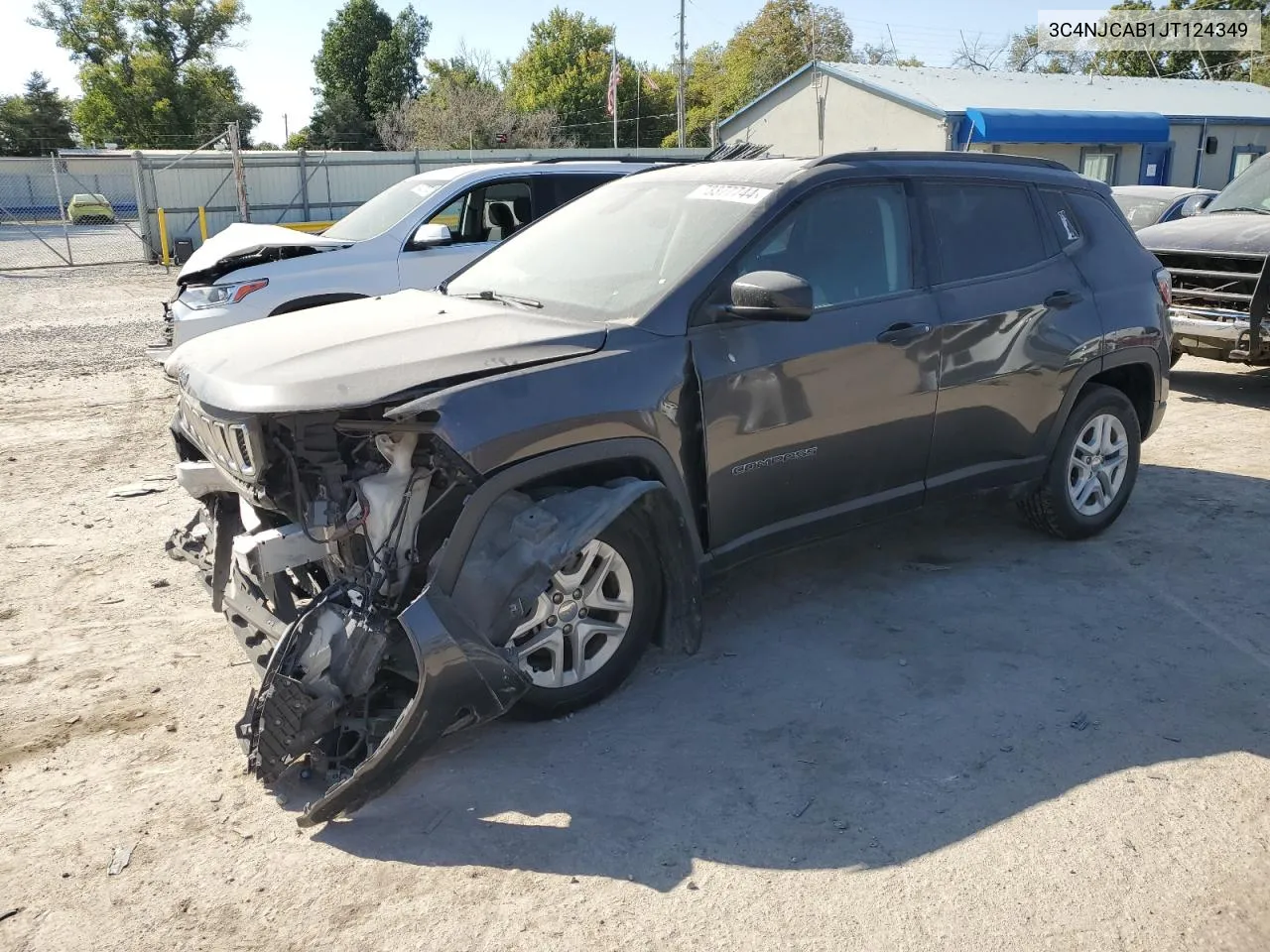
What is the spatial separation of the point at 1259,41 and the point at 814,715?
194 ft

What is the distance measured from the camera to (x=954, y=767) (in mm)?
3508

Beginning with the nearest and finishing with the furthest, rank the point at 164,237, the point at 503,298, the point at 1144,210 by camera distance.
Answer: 1. the point at 503,298
2. the point at 1144,210
3. the point at 164,237

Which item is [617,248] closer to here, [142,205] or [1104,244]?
[1104,244]

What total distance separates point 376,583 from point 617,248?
1902 millimetres

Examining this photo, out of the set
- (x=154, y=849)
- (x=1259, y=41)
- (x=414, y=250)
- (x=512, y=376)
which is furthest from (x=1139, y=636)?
(x=1259, y=41)

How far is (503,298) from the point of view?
14.7ft

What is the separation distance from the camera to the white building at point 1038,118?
94.8ft

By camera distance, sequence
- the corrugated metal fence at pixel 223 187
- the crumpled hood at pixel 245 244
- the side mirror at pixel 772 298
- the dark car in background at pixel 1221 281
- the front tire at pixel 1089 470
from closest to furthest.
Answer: the side mirror at pixel 772 298, the front tire at pixel 1089 470, the crumpled hood at pixel 245 244, the dark car in background at pixel 1221 281, the corrugated metal fence at pixel 223 187

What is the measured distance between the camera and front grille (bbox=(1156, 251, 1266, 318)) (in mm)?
8414

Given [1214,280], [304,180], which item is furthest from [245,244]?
[304,180]

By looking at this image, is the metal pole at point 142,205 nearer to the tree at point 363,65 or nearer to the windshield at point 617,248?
the windshield at point 617,248

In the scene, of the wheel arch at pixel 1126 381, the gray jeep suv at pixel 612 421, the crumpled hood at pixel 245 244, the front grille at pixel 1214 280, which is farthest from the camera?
the front grille at pixel 1214 280

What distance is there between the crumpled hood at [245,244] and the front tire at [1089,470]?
5.78 metres

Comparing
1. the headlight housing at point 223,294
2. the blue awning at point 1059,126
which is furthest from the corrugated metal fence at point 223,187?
the headlight housing at point 223,294
